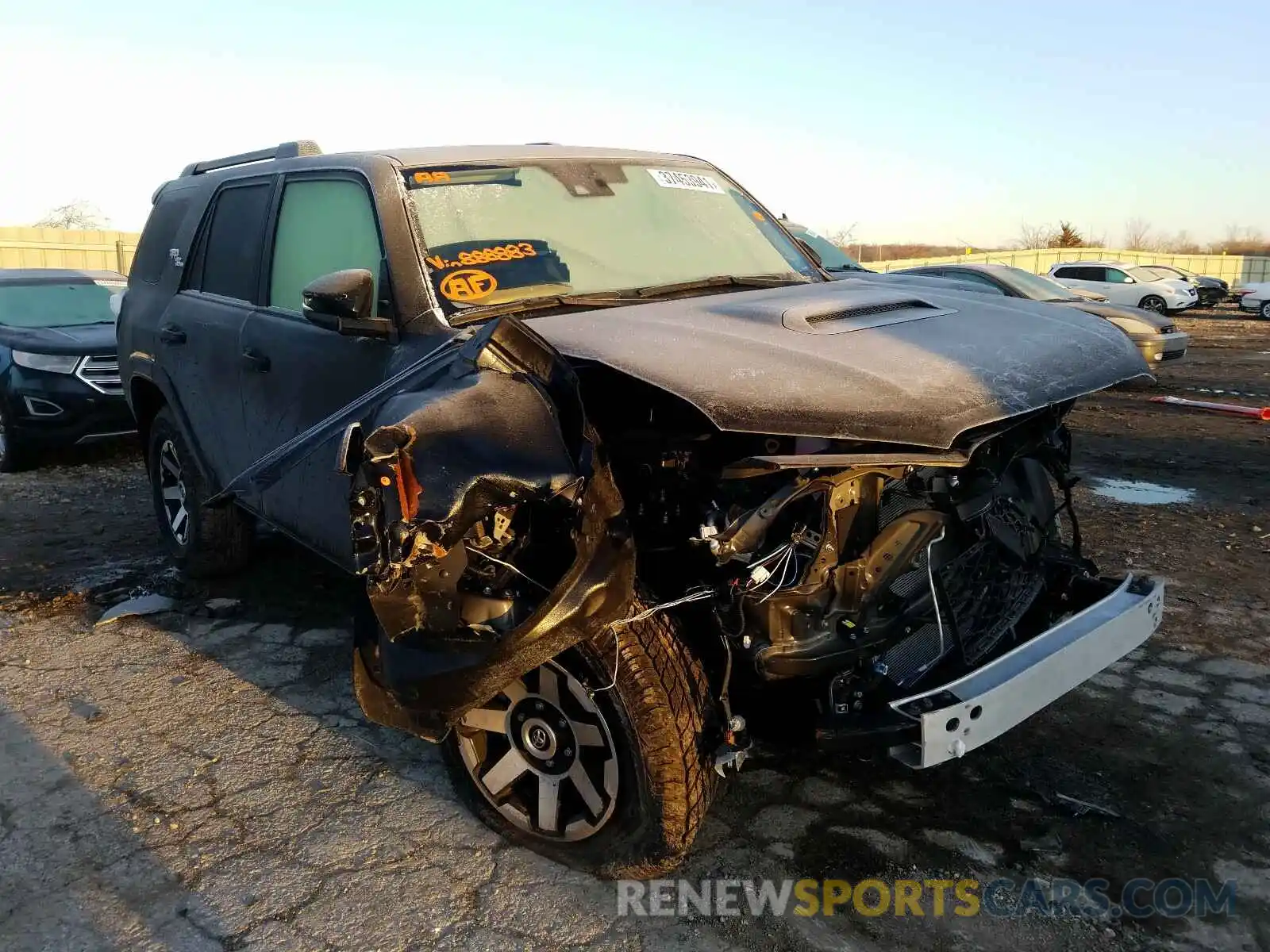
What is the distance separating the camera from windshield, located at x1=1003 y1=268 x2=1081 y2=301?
38.6 feet

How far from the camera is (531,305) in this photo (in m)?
3.18

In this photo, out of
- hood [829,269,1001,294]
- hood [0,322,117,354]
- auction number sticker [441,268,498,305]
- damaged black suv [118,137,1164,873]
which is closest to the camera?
damaged black suv [118,137,1164,873]

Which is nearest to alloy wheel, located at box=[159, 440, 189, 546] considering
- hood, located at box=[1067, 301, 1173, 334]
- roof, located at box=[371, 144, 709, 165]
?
roof, located at box=[371, 144, 709, 165]

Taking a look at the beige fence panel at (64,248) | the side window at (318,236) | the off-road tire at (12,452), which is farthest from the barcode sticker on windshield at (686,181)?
the beige fence panel at (64,248)

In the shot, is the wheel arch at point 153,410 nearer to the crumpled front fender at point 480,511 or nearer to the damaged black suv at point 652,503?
the damaged black suv at point 652,503

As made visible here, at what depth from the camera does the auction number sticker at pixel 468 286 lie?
3154 millimetres

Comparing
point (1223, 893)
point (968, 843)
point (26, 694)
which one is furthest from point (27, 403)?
point (1223, 893)

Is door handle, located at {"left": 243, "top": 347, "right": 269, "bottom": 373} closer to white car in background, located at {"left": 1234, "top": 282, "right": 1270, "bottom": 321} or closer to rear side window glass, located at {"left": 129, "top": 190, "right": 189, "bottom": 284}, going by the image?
rear side window glass, located at {"left": 129, "top": 190, "right": 189, "bottom": 284}

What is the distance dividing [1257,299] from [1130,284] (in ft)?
13.5

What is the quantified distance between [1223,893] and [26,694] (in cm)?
421

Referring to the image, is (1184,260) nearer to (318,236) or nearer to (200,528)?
(200,528)

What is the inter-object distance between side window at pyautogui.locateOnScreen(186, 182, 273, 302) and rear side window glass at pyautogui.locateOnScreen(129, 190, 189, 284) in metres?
0.39

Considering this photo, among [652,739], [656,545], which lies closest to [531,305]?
[656,545]

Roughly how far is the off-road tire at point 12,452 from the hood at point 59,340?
57 cm
